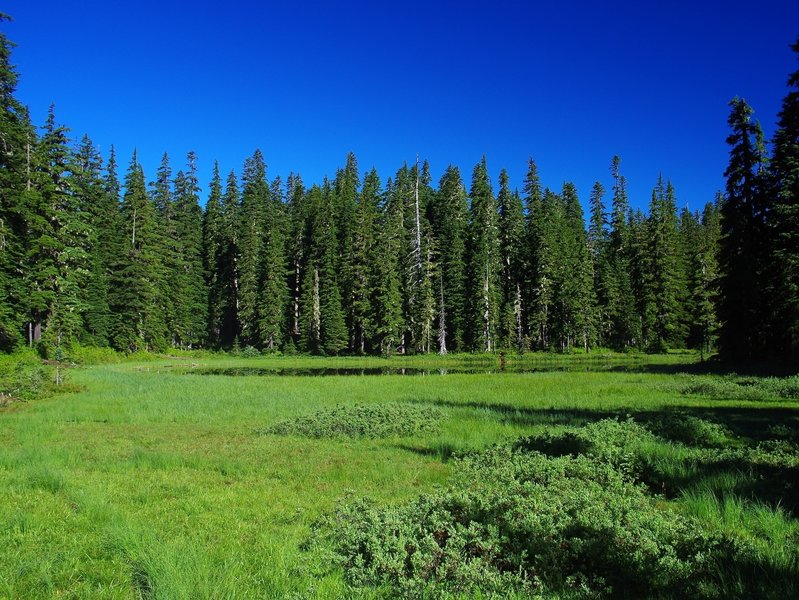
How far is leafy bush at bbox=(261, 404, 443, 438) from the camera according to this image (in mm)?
15469

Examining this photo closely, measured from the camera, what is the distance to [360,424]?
1595 centimetres

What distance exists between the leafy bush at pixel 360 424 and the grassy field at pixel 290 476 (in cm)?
7

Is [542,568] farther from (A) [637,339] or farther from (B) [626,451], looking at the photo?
(A) [637,339]

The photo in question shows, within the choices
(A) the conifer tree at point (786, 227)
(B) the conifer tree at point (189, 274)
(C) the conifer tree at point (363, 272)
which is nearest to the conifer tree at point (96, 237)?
(B) the conifer tree at point (189, 274)

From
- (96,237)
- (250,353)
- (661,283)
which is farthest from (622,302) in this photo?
(96,237)

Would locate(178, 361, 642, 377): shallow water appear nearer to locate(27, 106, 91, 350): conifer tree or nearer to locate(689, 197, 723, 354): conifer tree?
locate(27, 106, 91, 350): conifer tree

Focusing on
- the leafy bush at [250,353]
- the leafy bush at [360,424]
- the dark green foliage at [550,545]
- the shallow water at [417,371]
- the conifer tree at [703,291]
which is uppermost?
the conifer tree at [703,291]

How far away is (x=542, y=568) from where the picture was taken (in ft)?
19.1

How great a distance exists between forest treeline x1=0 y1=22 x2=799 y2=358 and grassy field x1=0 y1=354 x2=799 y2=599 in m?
32.7

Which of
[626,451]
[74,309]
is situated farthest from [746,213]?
[74,309]

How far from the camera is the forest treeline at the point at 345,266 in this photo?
4672 cm

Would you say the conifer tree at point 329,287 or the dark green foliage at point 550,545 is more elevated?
the conifer tree at point 329,287

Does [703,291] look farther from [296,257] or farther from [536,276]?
[296,257]

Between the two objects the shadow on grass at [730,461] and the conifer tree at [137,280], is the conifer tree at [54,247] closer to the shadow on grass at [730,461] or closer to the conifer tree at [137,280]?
the conifer tree at [137,280]
